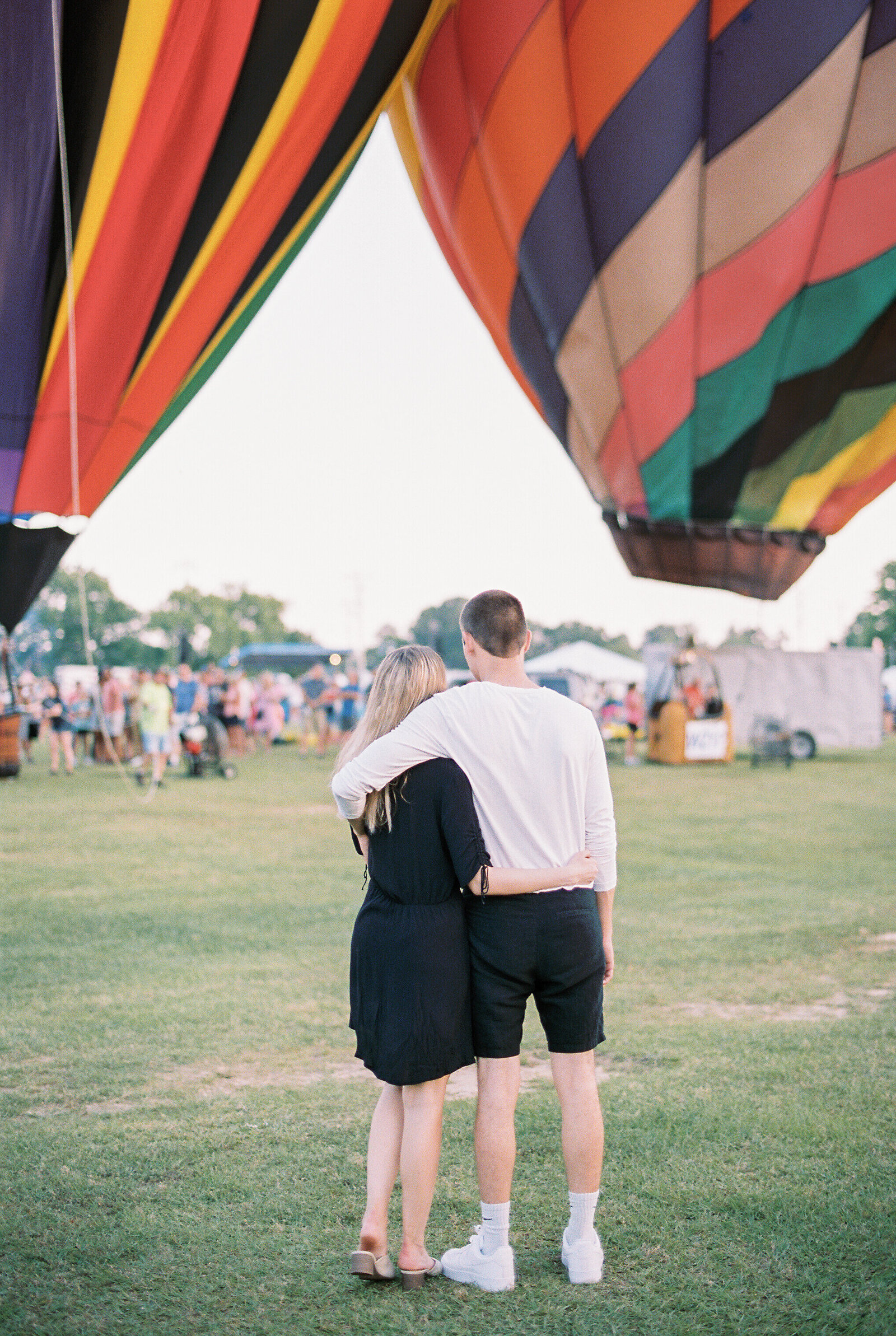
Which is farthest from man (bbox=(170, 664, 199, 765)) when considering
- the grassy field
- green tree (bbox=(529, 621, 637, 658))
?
green tree (bbox=(529, 621, 637, 658))

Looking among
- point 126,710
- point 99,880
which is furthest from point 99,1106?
point 126,710

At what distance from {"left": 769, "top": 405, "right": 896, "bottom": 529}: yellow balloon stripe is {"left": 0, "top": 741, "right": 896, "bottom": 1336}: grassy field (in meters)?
3.72

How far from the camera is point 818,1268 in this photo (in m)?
2.67

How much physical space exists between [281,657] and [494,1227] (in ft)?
153

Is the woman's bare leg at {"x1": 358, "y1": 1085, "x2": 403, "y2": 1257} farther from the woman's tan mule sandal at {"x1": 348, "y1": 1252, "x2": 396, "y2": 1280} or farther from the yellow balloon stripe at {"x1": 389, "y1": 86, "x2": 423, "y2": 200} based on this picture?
the yellow balloon stripe at {"x1": 389, "y1": 86, "x2": 423, "y2": 200}

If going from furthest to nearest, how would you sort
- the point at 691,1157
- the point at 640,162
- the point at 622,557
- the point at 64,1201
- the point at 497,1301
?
the point at 622,557 → the point at 640,162 → the point at 691,1157 → the point at 64,1201 → the point at 497,1301

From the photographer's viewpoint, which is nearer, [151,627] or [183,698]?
[183,698]

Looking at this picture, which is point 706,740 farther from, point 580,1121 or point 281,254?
point 580,1121

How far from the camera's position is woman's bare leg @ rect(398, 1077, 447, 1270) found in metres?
2.66

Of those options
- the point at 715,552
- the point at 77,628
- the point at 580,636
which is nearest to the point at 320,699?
the point at 715,552

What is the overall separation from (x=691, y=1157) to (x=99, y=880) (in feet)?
17.3

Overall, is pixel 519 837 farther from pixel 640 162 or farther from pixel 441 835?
pixel 640 162

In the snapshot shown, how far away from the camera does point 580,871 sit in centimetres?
272

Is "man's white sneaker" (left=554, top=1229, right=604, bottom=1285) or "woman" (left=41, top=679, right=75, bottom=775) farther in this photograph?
"woman" (left=41, top=679, right=75, bottom=775)
